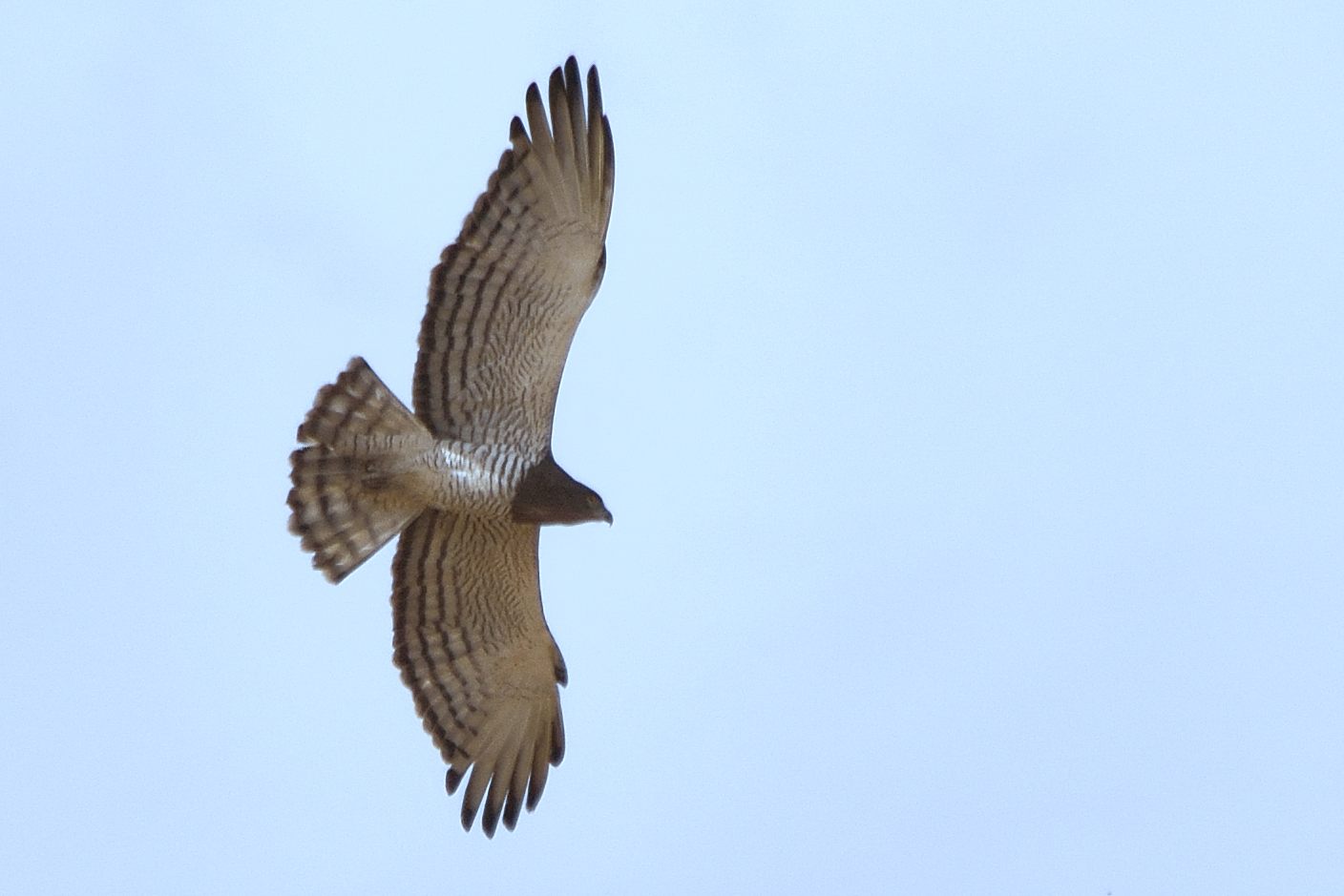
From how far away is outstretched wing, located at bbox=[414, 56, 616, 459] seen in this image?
12.7 metres

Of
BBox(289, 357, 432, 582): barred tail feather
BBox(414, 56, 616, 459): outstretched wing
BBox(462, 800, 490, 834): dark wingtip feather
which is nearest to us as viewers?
BBox(414, 56, 616, 459): outstretched wing

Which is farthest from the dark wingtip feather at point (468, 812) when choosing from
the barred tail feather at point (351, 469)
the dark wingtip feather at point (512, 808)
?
the barred tail feather at point (351, 469)

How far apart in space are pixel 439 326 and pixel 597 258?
2.83 feet

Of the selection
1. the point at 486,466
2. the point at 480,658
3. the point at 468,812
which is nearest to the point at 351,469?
the point at 486,466

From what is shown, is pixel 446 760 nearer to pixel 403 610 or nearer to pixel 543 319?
pixel 403 610

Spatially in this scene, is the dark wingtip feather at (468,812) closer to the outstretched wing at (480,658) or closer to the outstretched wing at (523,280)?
the outstretched wing at (480,658)

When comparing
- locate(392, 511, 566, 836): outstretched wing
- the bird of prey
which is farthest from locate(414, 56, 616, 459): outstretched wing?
locate(392, 511, 566, 836): outstretched wing

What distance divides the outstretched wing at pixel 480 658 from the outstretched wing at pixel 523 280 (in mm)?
621

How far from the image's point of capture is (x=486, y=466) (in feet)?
42.4

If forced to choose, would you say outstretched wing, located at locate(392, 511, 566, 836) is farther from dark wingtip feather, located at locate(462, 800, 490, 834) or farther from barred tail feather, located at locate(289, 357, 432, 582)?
barred tail feather, located at locate(289, 357, 432, 582)

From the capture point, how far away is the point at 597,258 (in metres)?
12.8

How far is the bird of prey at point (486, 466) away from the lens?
41.8 ft

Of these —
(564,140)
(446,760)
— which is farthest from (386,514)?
(564,140)

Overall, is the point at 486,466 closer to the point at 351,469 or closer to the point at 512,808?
the point at 351,469
